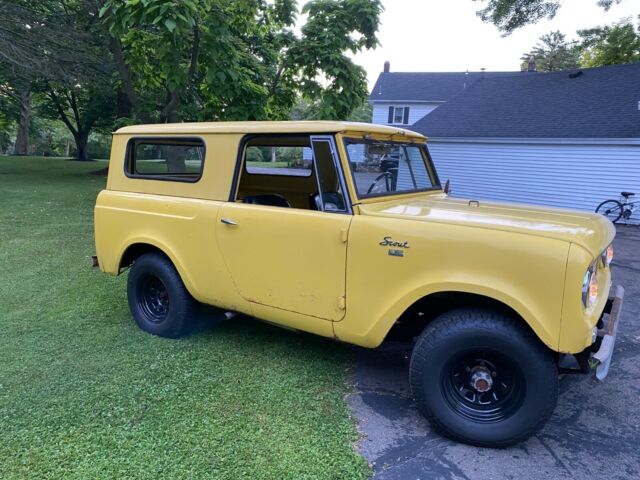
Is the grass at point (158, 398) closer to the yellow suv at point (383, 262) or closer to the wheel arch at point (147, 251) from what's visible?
the yellow suv at point (383, 262)

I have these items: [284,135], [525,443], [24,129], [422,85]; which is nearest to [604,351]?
[525,443]

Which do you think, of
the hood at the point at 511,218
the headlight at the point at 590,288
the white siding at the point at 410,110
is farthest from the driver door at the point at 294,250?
the white siding at the point at 410,110

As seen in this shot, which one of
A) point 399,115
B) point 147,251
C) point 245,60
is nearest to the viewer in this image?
point 147,251

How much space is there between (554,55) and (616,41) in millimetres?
29843

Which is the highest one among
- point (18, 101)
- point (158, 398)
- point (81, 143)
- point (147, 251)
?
point (18, 101)

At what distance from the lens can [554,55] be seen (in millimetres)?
47875

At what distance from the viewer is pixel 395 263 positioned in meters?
2.74

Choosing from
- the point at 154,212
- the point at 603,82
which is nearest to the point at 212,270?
the point at 154,212

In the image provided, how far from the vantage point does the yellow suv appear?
2441 mm

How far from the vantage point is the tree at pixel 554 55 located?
4506 centimetres

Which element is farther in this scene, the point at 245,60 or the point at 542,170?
the point at 542,170

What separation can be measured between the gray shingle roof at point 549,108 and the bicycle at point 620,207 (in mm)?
1788

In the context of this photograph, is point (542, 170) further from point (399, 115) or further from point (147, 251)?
point (399, 115)

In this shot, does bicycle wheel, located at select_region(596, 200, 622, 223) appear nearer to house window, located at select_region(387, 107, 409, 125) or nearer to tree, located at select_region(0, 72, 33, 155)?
house window, located at select_region(387, 107, 409, 125)
